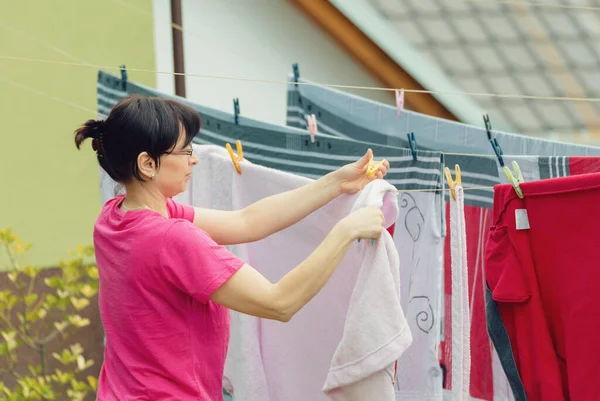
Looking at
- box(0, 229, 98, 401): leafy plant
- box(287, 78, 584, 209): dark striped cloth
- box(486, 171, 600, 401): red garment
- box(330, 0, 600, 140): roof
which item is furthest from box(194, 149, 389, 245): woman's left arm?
box(330, 0, 600, 140): roof

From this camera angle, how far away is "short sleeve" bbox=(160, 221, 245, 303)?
1.41 metres

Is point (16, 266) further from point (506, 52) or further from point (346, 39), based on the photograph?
point (506, 52)

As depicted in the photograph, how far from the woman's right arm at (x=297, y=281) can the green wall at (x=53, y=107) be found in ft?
5.41

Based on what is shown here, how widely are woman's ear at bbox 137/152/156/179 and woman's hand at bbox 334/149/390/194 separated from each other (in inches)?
13.0

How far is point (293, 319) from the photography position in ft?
5.67

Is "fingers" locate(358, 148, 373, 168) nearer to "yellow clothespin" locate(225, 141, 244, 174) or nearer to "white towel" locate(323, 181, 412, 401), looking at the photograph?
"white towel" locate(323, 181, 412, 401)

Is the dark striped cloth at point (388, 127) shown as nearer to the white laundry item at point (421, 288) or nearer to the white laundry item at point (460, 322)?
the white laundry item at point (421, 288)

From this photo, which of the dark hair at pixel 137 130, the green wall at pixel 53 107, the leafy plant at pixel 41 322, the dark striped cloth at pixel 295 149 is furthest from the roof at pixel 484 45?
the dark hair at pixel 137 130

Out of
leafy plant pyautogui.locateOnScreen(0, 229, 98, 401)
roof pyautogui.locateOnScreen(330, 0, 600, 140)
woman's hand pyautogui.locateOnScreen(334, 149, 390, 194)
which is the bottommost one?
leafy plant pyautogui.locateOnScreen(0, 229, 98, 401)

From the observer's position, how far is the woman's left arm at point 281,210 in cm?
161

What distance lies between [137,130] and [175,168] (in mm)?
90

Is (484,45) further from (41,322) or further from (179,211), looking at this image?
(179,211)

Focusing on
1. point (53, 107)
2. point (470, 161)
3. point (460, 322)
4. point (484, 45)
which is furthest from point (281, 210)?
point (484, 45)

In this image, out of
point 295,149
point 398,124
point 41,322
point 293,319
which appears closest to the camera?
point 293,319
